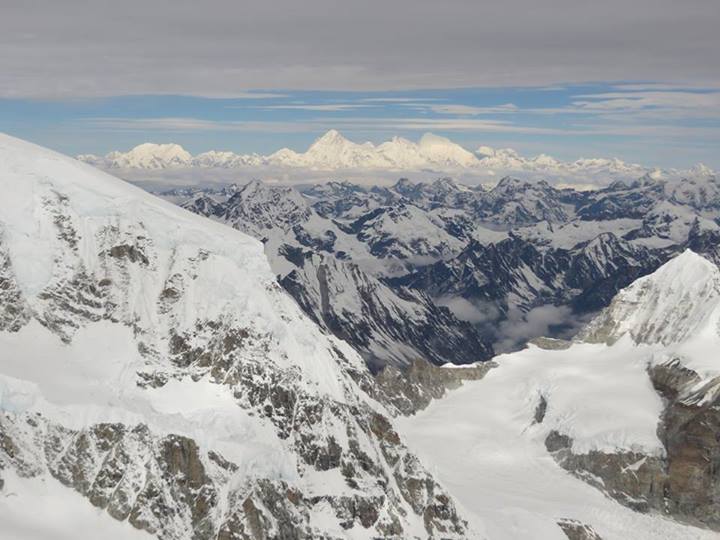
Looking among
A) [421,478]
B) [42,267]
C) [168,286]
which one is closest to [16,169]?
[42,267]

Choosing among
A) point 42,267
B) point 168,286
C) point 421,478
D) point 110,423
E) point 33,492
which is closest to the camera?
point 33,492

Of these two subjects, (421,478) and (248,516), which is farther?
(421,478)

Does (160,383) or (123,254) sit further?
(123,254)

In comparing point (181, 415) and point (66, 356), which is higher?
point (66, 356)

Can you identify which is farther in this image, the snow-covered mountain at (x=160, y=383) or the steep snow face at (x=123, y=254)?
the steep snow face at (x=123, y=254)

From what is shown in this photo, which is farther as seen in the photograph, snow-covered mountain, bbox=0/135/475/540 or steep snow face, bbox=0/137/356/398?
steep snow face, bbox=0/137/356/398

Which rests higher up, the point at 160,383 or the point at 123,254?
the point at 123,254

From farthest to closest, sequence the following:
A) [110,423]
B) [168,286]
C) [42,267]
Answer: [168,286] → [42,267] → [110,423]

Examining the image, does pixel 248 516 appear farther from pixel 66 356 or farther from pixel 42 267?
pixel 42 267
